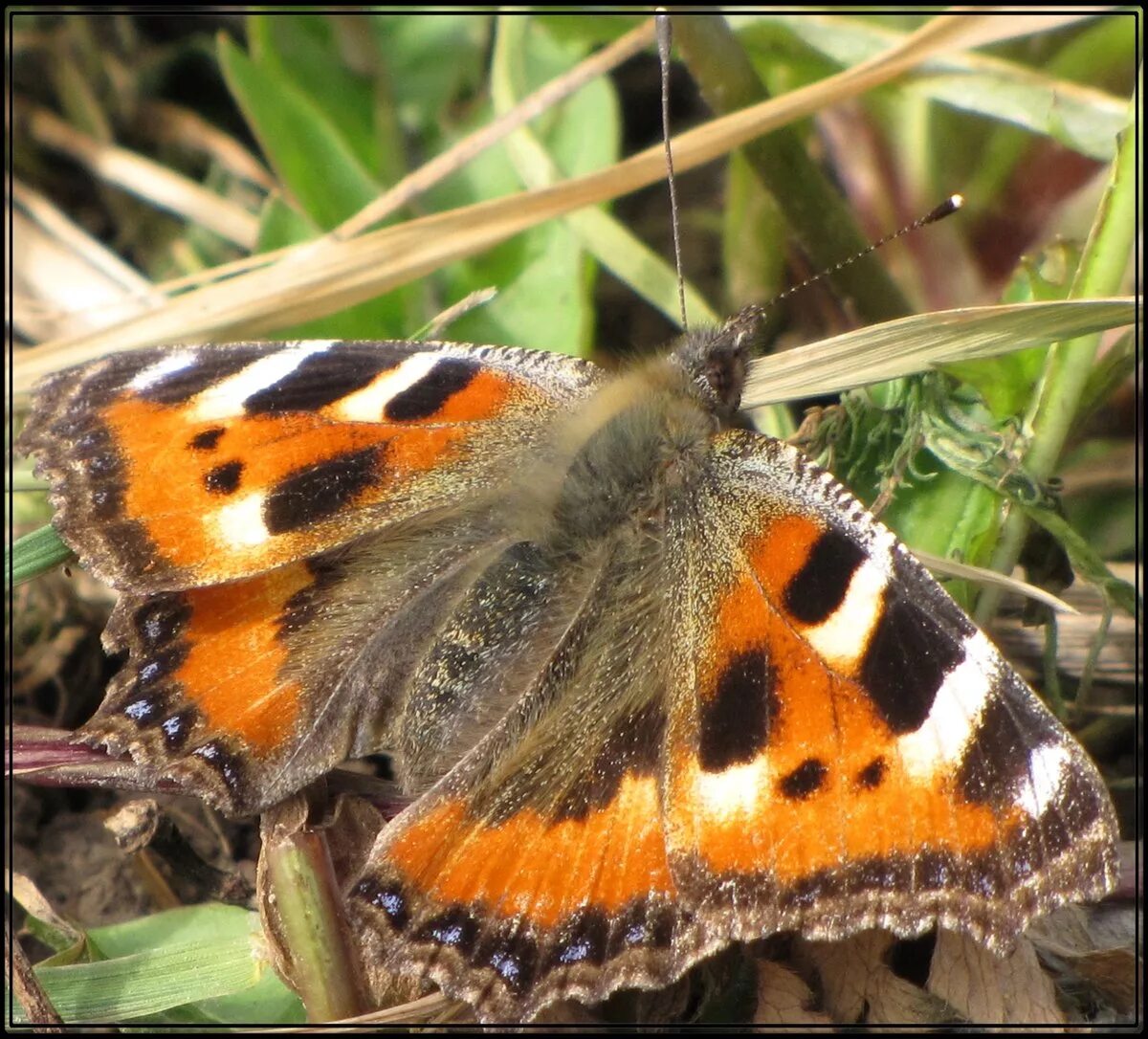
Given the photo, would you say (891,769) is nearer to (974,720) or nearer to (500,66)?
(974,720)

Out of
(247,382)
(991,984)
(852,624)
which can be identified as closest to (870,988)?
(991,984)

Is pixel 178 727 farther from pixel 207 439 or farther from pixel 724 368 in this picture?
pixel 724 368

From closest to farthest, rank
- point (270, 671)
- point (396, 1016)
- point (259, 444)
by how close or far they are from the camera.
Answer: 1. point (396, 1016)
2. point (270, 671)
3. point (259, 444)

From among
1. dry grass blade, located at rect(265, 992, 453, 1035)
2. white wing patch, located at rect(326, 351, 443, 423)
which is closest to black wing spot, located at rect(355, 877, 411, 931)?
dry grass blade, located at rect(265, 992, 453, 1035)

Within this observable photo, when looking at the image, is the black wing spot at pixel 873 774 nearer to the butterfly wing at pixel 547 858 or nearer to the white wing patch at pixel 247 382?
the butterfly wing at pixel 547 858

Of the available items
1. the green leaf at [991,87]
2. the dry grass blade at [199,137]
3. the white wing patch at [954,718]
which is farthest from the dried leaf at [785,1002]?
the dry grass blade at [199,137]

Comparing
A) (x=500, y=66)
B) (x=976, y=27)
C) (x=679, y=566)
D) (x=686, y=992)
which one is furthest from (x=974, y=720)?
(x=500, y=66)

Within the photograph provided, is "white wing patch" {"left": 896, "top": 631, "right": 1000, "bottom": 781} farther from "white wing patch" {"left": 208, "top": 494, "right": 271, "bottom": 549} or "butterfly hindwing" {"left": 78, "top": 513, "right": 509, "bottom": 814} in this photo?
"white wing patch" {"left": 208, "top": 494, "right": 271, "bottom": 549}
